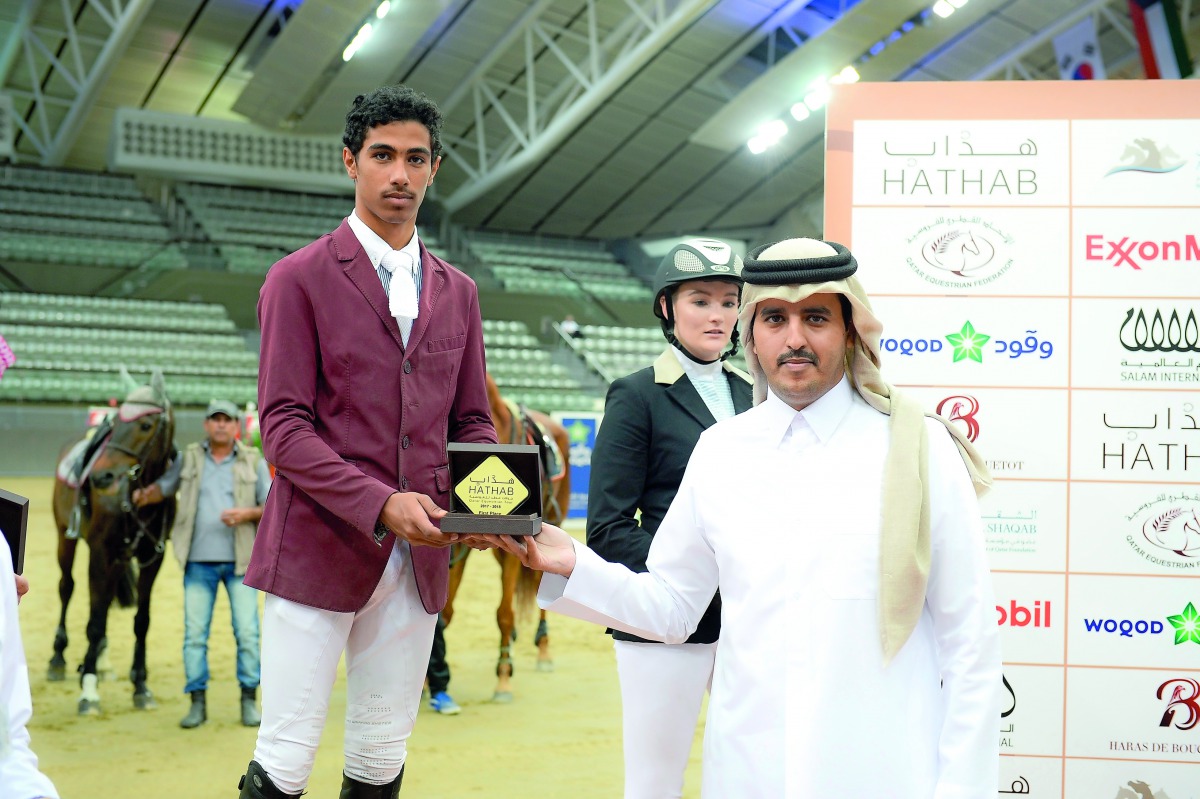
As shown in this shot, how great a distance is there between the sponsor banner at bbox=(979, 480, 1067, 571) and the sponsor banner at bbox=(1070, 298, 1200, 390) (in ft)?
1.14

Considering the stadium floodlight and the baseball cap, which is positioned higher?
the stadium floodlight

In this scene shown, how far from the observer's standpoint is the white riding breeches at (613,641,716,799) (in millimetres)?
2512

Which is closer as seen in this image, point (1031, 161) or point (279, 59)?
point (1031, 161)

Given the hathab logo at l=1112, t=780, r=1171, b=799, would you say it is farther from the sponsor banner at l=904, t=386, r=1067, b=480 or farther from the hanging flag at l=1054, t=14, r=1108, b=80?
the hanging flag at l=1054, t=14, r=1108, b=80

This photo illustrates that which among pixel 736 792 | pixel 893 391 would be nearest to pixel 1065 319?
pixel 893 391

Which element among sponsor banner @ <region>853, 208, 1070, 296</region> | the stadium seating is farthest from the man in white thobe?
the stadium seating

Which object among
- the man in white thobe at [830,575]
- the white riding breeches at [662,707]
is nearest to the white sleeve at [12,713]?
the man in white thobe at [830,575]

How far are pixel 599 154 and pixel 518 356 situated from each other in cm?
466

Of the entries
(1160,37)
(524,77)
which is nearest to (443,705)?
(1160,37)

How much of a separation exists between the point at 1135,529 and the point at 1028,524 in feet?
1.01

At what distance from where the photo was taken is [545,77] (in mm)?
19625

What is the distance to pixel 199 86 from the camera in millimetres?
20094

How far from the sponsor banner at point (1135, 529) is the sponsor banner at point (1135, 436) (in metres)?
0.04

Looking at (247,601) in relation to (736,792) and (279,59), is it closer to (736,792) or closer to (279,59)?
(736,792)
